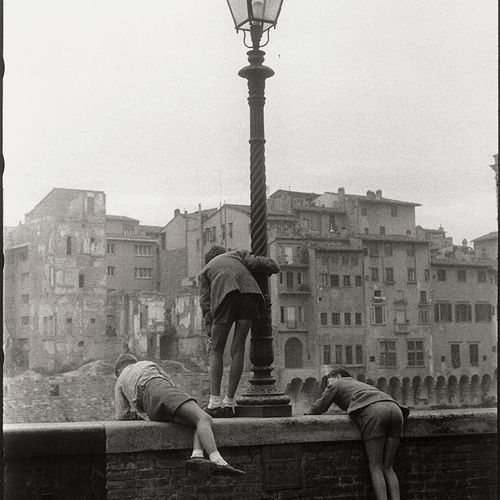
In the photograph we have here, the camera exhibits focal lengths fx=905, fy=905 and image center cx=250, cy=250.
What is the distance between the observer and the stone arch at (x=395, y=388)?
75312 millimetres

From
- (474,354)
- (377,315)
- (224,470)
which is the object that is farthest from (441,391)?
(224,470)

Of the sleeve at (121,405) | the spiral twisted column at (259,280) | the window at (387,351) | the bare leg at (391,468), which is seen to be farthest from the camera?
the window at (387,351)

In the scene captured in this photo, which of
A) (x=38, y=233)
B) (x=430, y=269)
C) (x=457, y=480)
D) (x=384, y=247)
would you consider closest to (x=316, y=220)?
(x=384, y=247)

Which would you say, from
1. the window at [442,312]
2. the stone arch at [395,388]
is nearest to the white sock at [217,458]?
the stone arch at [395,388]

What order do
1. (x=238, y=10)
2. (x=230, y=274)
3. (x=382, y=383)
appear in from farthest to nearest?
1. (x=382, y=383)
2. (x=238, y=10)
3. (x=230, y=274)

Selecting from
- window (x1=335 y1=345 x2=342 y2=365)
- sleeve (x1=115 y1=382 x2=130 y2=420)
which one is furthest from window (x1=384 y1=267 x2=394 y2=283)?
sleeve (x1=115 y1=382 x2=130 y2=420)

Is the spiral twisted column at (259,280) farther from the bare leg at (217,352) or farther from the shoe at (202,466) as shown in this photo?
the shoe at (202,466)

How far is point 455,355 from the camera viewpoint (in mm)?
77625

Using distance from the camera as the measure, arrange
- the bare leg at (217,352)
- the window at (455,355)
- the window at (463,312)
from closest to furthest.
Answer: the bare leg at (217,352)
the window at (455,355)
the window at (463,312)

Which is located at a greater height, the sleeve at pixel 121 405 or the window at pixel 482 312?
the window at pixel 482 312

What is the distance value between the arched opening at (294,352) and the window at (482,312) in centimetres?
1719

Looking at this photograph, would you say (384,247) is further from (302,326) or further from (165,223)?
(165,223)

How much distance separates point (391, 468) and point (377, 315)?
68.9 meters

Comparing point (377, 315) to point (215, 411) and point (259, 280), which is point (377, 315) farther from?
point (215, 411)
